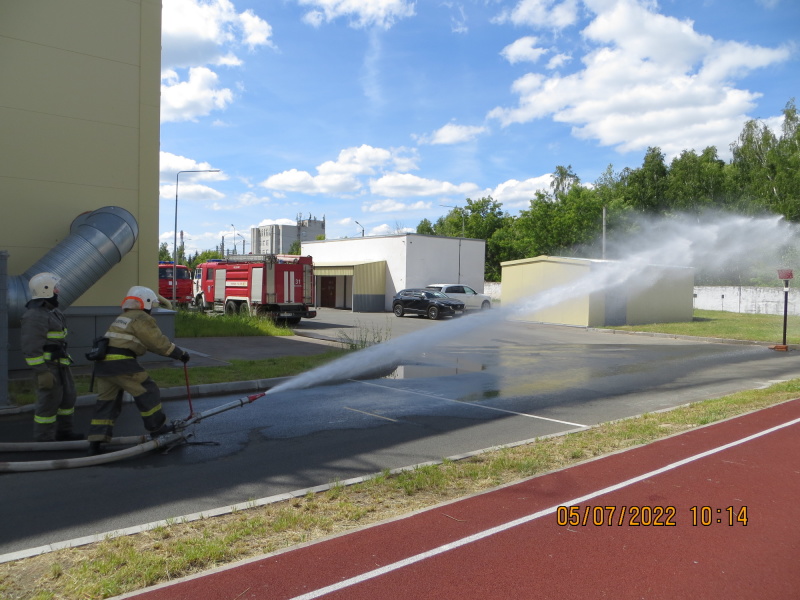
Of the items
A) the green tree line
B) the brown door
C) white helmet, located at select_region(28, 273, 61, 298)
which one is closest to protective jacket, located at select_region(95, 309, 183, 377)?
white helmet, located at select_region(28, 273, 61, 298)

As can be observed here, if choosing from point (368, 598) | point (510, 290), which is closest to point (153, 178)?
point (368, 598)

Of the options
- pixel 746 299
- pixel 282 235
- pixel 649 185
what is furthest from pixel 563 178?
pixel 282 235

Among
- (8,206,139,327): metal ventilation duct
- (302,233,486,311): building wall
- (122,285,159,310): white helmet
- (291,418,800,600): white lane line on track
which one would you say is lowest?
(291,418,800,600): white lane line on track

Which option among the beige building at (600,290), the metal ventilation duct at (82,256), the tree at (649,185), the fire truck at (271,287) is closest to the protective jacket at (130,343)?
the metal ventilation duct at (82,256)

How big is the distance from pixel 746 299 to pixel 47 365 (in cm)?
3883

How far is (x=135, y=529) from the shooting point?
4.37m

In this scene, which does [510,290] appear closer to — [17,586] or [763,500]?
[763,500]

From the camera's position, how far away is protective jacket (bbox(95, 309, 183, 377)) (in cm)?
625

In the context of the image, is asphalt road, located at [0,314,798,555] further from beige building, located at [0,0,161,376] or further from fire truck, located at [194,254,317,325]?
fire truck, located at [194,254,317,325]

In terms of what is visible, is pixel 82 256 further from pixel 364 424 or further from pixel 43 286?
pixel 364 424

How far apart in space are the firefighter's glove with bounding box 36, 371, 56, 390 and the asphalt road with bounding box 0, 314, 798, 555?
2.72 feet

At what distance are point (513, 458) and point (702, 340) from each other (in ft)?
59.0

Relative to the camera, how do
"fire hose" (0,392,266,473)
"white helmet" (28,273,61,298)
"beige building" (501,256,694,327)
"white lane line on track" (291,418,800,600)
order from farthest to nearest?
"beige building" (501,256,694,327)
"white helmet" (28,273,61,298)
"fire hose" (0,392,266,473)
"white lane line on track" (291,418,800,600)

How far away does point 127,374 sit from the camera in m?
6.26
